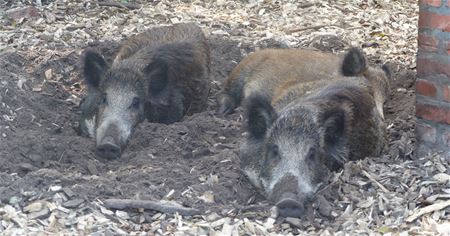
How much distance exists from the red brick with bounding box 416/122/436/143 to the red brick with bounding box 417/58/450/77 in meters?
0.35

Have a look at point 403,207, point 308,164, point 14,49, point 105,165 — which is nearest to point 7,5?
point 14,49

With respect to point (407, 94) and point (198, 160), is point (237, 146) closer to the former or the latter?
point (198, 160)

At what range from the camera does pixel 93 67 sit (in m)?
7.60

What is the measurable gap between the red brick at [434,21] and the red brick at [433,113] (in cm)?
52

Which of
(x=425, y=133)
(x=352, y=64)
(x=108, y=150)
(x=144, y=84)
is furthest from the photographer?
(x=144, y=84)

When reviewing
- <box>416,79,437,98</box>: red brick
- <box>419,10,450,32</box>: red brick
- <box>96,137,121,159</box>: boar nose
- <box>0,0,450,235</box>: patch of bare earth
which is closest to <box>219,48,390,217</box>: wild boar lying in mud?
<box>0,0,450,235</box>: patch of bare earth

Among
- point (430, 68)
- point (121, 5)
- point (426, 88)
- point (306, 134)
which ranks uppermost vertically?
point (430, 68)

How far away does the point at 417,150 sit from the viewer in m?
6.37

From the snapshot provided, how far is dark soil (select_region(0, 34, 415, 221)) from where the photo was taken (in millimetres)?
5754

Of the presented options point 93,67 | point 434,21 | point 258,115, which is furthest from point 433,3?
point 93,67

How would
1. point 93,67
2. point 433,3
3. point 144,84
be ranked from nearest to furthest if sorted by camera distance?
1. point 433,3
2. point 93,67
3. point 144,84

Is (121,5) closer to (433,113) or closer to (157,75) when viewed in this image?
(157,75)

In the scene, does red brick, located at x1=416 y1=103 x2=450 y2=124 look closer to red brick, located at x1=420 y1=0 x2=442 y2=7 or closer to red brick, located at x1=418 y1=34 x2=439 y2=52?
red brick, located at x1=418 y1=34 x2=439 y2=52

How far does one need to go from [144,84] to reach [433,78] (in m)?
2.58
